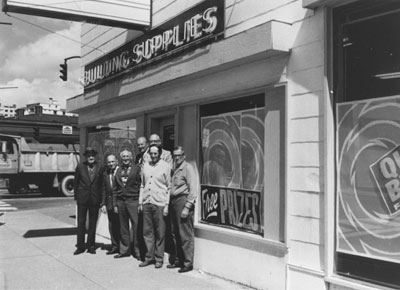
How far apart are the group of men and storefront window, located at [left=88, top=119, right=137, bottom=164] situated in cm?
108

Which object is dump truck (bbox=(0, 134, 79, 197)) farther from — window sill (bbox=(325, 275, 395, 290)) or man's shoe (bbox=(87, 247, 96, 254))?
window sill (bbox=(325, 275, 395, 290))

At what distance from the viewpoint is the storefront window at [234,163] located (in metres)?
5.70

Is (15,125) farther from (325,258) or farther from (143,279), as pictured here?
(325,258)

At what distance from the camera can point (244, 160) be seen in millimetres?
5938

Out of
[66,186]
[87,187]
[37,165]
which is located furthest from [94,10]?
[66,186]

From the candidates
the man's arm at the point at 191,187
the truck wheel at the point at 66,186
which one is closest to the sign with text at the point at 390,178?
the man's arm at the point at 191,187

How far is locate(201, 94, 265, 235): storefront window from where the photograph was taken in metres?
5.70

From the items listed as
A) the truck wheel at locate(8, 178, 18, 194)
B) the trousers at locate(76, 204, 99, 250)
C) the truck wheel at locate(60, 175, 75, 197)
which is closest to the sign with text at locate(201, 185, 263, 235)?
the trousers at locate(76, 204, 99, 250)

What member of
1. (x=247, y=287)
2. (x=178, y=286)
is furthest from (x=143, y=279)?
(x=247, y=287)

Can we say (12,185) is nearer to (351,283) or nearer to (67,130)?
(67,130)

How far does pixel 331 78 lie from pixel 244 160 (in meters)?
1.74

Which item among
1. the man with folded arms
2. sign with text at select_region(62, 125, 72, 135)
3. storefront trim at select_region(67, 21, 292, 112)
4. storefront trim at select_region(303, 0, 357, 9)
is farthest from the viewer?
sign with text at select_region(62, 125, 72, 135)

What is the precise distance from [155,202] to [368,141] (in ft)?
10.6

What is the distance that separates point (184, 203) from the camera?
20.9 ft
